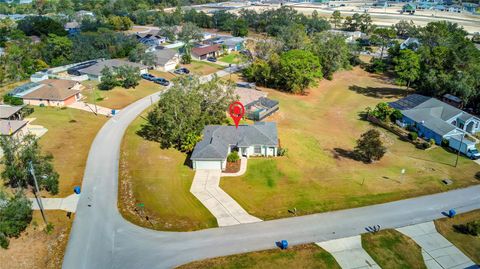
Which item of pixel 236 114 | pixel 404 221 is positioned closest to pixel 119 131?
pixel 236 114

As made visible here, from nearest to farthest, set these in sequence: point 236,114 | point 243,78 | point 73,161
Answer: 1. point 73,161
2. point 236,114
3. point 243,78

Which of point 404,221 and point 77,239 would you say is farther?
point 404,221

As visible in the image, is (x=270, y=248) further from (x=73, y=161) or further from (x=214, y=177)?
(x=73, y=161)

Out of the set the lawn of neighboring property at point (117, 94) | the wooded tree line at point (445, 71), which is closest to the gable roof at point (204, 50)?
the lawn of neighboring property at point (117, 94)

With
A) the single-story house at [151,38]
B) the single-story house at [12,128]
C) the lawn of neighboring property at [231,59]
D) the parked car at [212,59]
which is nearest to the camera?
the single-story house at [12,128]

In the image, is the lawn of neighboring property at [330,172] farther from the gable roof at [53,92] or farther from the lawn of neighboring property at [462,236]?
the gable roof at [53,92]

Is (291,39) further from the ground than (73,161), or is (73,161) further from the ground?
(291,39)
